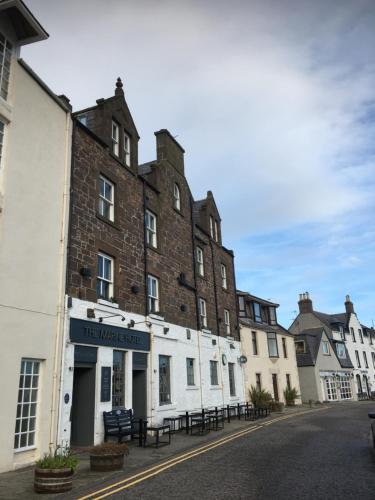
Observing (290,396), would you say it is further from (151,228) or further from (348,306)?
(348,306)

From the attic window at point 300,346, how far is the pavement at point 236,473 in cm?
2964

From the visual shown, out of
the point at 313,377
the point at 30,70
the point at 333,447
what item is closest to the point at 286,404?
the point at 313,377

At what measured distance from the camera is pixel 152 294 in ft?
62.3

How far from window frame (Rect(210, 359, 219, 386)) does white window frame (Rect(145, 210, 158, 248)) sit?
27.7ft

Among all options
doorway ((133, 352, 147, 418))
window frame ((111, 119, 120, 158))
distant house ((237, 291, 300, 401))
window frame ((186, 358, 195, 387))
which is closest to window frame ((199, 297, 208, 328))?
window frame ((186, 358, 195, 387))

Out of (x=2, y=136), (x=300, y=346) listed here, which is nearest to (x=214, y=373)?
(x=2, y=136)

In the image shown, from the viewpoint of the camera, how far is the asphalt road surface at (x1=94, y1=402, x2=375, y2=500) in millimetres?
7867

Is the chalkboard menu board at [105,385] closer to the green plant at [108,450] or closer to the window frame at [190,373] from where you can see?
the green plant at [108,450]

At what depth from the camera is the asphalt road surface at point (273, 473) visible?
7.87 metres

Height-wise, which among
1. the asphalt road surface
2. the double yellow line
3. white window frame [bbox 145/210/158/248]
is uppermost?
white window frame [bbox 145/210/158/248]

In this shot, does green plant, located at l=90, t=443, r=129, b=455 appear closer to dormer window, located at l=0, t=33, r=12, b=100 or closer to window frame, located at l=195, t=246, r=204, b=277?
dormer window, located at l=0, t=33, r=12, b=100

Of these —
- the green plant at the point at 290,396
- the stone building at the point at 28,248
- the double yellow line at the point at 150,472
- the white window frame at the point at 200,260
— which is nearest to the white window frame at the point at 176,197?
the white window frame at the point at 200,260

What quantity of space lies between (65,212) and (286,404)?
29.5m

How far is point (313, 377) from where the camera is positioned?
42125 millimetres
